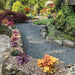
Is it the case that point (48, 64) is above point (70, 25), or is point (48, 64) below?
below

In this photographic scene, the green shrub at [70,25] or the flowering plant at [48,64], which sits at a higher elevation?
the green shrub at [70,25]

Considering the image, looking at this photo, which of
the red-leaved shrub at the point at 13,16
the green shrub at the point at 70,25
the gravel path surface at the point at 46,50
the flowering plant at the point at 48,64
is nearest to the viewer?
the flowering plant at the point at 48,64

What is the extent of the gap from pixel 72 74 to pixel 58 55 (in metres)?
2.06

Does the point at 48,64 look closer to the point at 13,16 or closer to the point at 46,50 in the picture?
the point at 46,50

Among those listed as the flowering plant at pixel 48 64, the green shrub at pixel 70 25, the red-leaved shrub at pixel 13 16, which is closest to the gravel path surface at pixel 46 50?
the flowering plant at pixel 48 64

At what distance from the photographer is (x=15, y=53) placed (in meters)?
3.35

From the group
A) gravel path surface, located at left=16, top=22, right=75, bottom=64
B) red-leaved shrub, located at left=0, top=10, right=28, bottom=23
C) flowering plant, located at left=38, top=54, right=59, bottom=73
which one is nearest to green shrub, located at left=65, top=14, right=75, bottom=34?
gravel path surface, located at left=16, top=22, right=75, bottom=64

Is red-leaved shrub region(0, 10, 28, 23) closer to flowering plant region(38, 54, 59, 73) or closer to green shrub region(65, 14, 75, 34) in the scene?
green shrub region(65, 14, 75, 34)

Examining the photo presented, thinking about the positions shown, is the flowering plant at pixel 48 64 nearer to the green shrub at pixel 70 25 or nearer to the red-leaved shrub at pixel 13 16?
the green shrub at pixel 70 25

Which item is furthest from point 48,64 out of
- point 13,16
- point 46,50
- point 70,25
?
point 13,16

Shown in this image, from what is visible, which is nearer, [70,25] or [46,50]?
[46,50]

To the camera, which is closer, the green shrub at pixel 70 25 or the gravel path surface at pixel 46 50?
the gravel path surface at pixel 46 50

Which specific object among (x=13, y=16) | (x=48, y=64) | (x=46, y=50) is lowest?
(x=46, y=50)

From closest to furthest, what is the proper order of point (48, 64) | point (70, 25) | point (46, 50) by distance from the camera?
point (48, 64)
point (46, 50)
point (70, 25)
